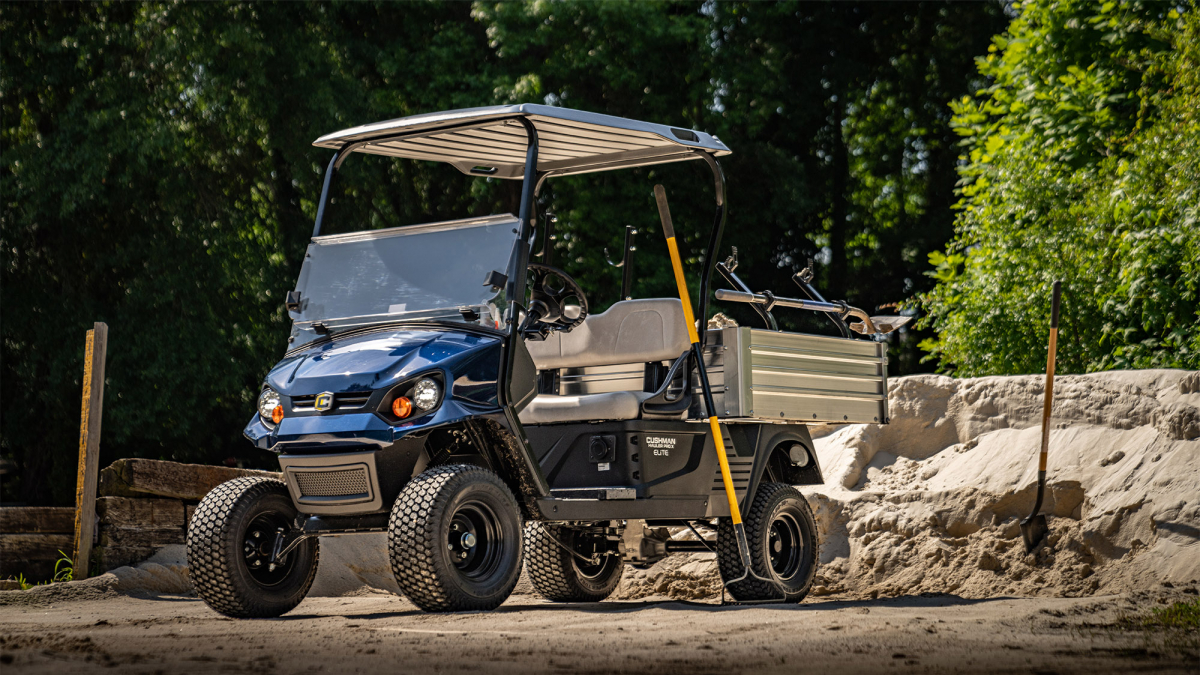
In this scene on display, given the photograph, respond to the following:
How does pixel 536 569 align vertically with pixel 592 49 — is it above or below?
below

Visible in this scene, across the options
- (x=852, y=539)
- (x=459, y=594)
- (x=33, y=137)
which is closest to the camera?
(x=459, y=594)

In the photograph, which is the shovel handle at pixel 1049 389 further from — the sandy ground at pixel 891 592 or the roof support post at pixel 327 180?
the roof support post at pixel 327 180

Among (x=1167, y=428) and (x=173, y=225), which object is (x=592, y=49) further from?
(x=1167, y=428)

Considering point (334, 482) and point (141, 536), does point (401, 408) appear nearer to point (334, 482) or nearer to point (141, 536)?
point (334, 482)

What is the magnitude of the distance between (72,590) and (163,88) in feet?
34.5

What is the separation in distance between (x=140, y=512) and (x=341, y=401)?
4402 millimetres

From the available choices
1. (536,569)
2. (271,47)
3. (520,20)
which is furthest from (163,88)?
(536,569)

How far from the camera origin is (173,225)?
747 inches

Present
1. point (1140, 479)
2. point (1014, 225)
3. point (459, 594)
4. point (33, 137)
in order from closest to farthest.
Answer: point (459, 594), point (1140, 479), point (1014, 225), point (33, 137)

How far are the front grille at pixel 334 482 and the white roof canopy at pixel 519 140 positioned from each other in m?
2.05

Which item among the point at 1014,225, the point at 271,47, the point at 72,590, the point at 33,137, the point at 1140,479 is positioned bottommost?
the point at 72,590

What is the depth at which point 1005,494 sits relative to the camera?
10.7 metres

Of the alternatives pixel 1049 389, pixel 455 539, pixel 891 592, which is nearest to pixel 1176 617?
pixel 455 539

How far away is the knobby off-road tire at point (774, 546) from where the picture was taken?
8.72 metres
